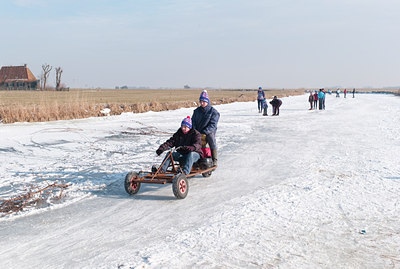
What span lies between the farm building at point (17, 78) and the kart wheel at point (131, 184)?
82846 millimetres

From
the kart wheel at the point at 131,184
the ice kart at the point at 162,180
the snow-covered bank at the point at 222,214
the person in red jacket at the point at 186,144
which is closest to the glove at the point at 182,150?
the person in red jacket at the point at 186,144

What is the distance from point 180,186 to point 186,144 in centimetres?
111

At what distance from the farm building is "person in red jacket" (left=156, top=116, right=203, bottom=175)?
82.6 metres

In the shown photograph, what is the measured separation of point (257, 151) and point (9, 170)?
633 centimetres

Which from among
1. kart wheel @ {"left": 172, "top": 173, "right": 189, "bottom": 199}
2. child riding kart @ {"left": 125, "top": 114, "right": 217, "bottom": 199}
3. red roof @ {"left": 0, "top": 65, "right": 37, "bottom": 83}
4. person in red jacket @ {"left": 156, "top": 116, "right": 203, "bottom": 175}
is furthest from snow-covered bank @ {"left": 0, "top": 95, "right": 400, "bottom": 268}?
red roof @ {"left": 0, "top": 65, "right": 37, "bottom": 83}

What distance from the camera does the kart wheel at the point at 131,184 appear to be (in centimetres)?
645

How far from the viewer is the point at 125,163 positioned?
30.6 feet

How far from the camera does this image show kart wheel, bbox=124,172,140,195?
6.45 metres

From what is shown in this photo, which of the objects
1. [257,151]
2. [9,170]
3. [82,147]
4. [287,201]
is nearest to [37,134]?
[82,147]

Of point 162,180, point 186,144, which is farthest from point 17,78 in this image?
point 162,180

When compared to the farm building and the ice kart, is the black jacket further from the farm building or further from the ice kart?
the farm building

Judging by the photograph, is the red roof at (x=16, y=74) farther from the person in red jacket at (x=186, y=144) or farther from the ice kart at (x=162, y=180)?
the ice kart at (x=162, y=180)

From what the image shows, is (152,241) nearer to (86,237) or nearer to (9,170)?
(86,237)

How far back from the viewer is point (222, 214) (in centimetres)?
548
